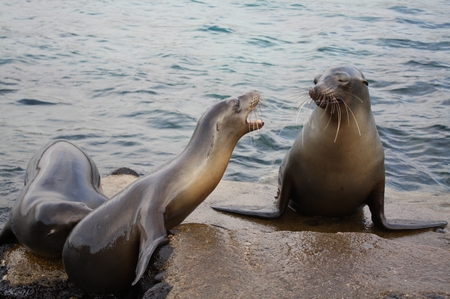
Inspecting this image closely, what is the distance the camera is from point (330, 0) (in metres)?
20.8

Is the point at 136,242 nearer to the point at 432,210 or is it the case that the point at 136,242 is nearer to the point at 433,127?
the point at 432,210

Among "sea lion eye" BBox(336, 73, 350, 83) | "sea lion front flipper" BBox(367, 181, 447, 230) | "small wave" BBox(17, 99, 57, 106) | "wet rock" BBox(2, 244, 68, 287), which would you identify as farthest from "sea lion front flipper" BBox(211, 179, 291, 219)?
"small wave" BBox(17, 99, 57, 106)

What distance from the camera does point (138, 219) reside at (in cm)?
360

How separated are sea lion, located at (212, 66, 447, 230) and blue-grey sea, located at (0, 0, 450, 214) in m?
0.43

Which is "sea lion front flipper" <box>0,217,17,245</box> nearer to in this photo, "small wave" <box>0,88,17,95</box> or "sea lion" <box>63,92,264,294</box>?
"sea lion" <box>63,92,264,294</box>

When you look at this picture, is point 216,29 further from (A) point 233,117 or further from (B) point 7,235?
(B) point 7,235

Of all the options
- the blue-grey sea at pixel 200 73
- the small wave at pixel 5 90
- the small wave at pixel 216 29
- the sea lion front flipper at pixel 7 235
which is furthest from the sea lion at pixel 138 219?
the small wave at pixel 216 29

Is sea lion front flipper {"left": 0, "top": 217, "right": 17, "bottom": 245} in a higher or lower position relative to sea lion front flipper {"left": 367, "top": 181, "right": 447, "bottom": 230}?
lower

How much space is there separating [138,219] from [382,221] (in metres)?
1.92

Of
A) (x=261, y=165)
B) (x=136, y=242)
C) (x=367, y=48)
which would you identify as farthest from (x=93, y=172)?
(x=367, y=48)

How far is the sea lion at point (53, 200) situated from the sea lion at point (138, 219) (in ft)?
1.41

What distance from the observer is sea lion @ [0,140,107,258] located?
4117 mm

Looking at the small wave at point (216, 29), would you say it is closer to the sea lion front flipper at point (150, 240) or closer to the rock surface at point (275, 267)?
the rock surface at point (275, 267)

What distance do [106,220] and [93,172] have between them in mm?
1633
